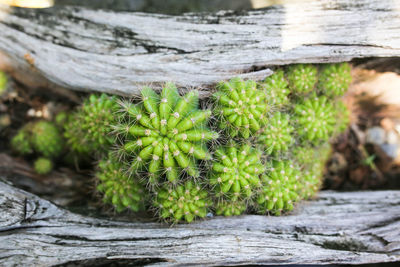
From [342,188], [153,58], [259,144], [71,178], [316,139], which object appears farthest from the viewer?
[342,188]

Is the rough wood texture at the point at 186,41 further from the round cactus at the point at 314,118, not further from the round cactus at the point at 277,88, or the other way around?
the round cactus at the point at 314,118

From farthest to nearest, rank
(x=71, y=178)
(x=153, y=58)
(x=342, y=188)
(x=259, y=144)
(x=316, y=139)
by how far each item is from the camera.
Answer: (x=342, y=188) < (x=71, y=178) < (x=316, y=139) < (x=153, y=58) < (x=259, y=144)

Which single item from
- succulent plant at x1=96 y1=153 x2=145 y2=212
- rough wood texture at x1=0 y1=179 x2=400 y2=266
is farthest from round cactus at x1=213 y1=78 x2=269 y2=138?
succulent plant at x1=96 y1=153 x2=145 y2=212

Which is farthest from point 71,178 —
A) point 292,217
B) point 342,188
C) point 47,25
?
point 342,188

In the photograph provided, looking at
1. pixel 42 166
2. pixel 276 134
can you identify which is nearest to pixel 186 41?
pixel 276 134

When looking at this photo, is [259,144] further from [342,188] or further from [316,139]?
[342,188]

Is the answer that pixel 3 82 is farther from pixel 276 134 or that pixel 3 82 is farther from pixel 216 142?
pixel 276 134

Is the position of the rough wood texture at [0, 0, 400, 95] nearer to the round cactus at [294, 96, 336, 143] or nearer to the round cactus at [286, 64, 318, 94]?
the round cactus at [286, 64, 318, 94]
